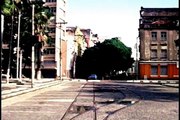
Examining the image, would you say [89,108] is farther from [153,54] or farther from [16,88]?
[153,54]

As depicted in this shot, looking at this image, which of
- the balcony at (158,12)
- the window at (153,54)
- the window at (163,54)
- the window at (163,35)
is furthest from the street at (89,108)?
the balcony at (158,12)

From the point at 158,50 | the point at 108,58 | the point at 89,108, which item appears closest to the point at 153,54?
the point at 158,50

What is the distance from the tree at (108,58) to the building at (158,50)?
13.7 m

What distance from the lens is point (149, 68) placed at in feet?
277

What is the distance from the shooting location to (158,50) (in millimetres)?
84938

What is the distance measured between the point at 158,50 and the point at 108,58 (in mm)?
16519

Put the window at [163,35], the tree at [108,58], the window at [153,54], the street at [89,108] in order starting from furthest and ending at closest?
the tree at [108,58], the window at [163,35], the window at [153,54], the street at [89,108]

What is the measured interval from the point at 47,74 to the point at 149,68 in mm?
23788

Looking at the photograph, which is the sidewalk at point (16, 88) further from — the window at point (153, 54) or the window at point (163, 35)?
the window at point (163, 35)

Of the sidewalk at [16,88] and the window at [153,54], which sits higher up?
the window at [153,54]

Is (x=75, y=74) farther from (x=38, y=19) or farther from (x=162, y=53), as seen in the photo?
(x=38, y=19)

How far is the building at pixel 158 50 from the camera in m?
84.1

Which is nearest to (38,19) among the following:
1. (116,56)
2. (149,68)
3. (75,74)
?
(149,68)

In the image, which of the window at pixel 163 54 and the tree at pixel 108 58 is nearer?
the window at pixel 163 54
